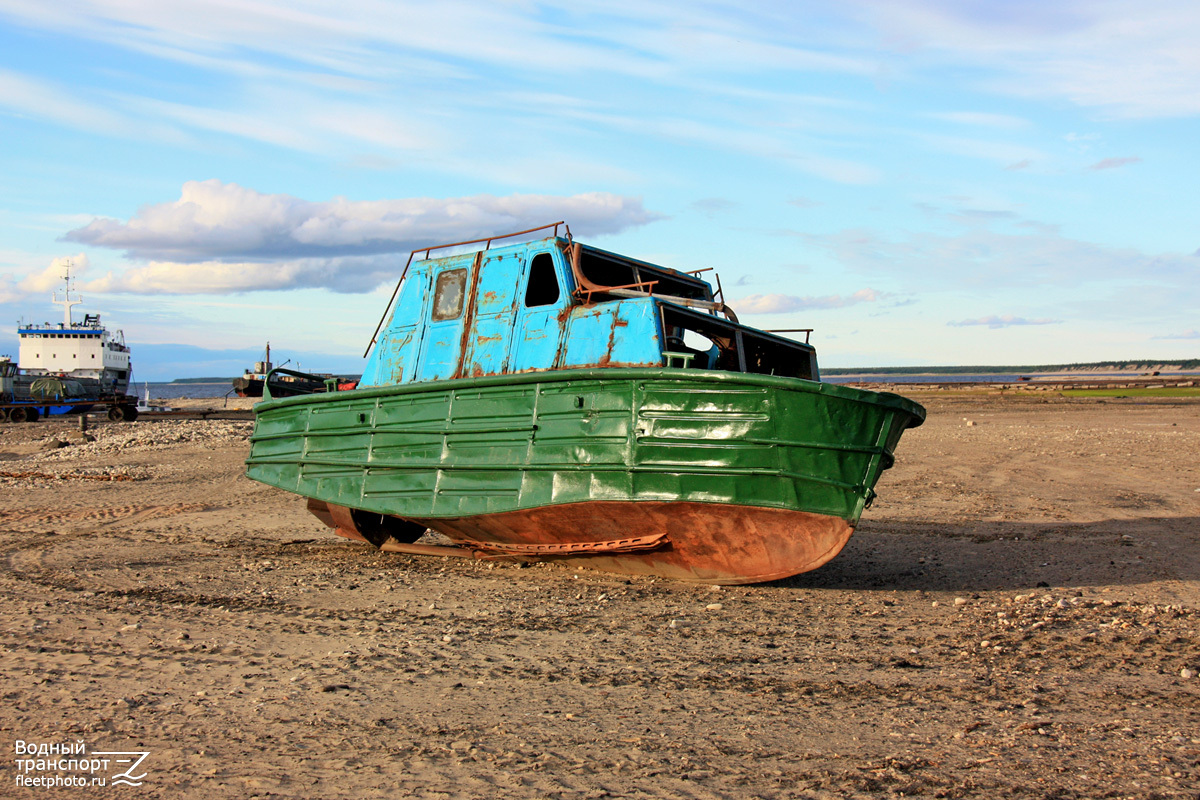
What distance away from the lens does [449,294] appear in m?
8.73

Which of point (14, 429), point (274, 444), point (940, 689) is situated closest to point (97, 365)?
point (14, 429)

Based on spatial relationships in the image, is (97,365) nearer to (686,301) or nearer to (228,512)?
(228,512)

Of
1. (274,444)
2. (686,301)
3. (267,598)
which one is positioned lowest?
(267,598)

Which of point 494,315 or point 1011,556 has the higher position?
point 494,315

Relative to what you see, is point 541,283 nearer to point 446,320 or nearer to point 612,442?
point 446,320

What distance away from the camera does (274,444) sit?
32.0 ft

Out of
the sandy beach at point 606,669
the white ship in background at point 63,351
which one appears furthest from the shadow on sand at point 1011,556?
the white ship in background at point 63,351

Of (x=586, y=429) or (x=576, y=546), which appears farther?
(x=576, y=546)

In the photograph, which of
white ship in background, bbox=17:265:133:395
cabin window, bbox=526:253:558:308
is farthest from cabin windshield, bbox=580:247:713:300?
white ship in background, bbox=17:265:133:395

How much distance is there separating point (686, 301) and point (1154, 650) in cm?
421

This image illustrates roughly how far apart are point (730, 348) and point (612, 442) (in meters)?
1.68

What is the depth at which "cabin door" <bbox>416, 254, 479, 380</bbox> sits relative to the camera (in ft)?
A: 28.0

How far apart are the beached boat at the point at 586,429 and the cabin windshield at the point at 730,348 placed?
2cm

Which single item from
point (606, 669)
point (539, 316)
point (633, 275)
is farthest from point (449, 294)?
point (606, 669)
